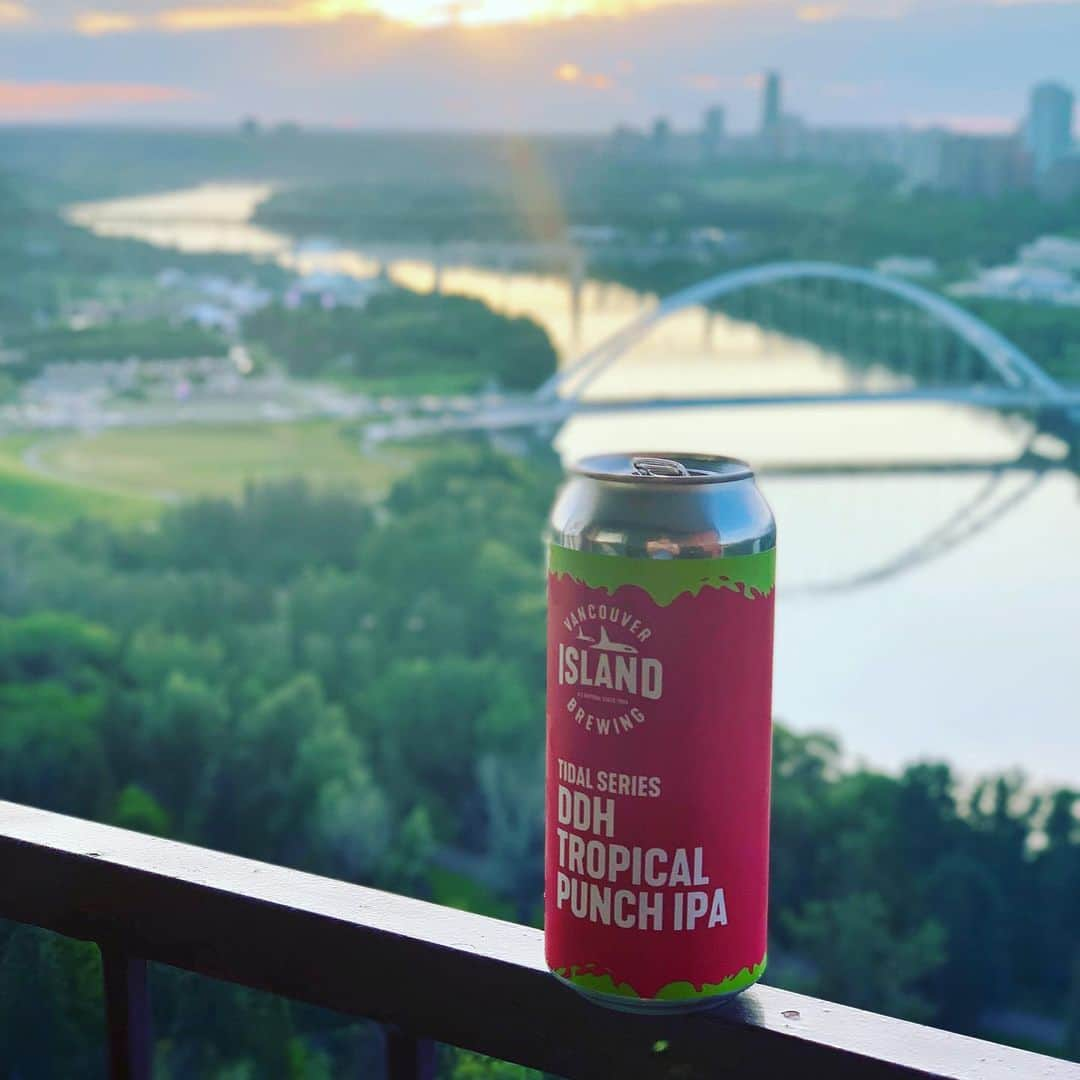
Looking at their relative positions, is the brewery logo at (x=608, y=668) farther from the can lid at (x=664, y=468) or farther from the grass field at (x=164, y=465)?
the grass field at (x=164, y=465)

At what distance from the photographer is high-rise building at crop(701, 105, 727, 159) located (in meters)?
22.7

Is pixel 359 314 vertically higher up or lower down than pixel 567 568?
lower down

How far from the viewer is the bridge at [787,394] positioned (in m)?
19.7

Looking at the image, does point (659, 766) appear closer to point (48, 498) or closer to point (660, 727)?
point (660, 727)

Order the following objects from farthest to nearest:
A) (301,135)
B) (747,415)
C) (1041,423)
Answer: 1. (301,135)
2. (747,415)
3. (1041,423)

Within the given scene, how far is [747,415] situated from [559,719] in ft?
70.8

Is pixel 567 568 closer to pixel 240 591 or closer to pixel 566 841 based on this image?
pixel 566 841

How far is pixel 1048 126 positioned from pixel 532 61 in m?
7.95

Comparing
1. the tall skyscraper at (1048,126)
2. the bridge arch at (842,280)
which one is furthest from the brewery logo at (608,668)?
the tall skyscraper at (1048,126)

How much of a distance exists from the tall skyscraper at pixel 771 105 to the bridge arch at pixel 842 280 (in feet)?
8.98

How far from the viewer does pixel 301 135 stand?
23.6 metres

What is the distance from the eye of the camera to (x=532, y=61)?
24.8m

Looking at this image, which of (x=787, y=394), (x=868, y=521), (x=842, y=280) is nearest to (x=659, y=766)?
(x=868, y=521)

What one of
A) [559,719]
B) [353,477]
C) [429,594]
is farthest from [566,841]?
[353,477]
